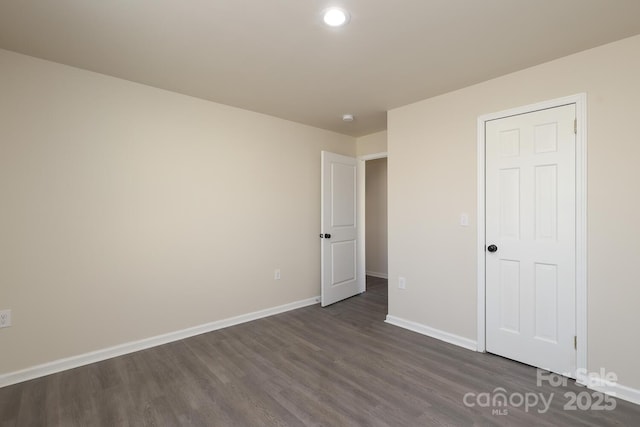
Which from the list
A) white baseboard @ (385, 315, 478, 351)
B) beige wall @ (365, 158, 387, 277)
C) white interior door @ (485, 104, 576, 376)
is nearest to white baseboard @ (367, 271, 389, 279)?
beige wall @ (365, 158, 387, 277)

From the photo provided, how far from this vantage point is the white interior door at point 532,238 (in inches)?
89.7

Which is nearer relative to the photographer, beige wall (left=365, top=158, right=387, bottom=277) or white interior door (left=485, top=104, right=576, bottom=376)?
white interior door (left=485, top=104, right=576, bottom=376)

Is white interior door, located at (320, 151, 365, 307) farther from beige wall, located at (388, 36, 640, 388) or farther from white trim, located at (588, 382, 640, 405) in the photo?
white trim, located at (588, 382, 640, 405)

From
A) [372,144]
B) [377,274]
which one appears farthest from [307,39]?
[377,274]

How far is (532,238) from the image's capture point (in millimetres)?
2445

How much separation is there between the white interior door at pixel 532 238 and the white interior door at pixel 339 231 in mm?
1925

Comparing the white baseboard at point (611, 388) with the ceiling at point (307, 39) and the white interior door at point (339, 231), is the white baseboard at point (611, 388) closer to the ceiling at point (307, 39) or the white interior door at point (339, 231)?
the ceiling at point (307, 39)

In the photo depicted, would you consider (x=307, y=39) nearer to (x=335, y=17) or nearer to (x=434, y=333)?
(x=335, y=17)

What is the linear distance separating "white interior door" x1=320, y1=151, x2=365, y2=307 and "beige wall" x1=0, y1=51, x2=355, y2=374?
501 millimetres

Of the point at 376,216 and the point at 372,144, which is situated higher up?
the point at 372,144

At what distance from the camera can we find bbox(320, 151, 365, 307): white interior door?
13.1 feet

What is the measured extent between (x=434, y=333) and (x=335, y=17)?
2876 millimetres

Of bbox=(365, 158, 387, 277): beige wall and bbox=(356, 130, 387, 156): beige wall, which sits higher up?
bbox=(356, 130, 387, 156): beige wall

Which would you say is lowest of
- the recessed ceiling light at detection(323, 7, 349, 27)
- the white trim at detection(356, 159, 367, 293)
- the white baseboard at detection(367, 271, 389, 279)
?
the white baseboard at detection(367, 271, 389, 279)
